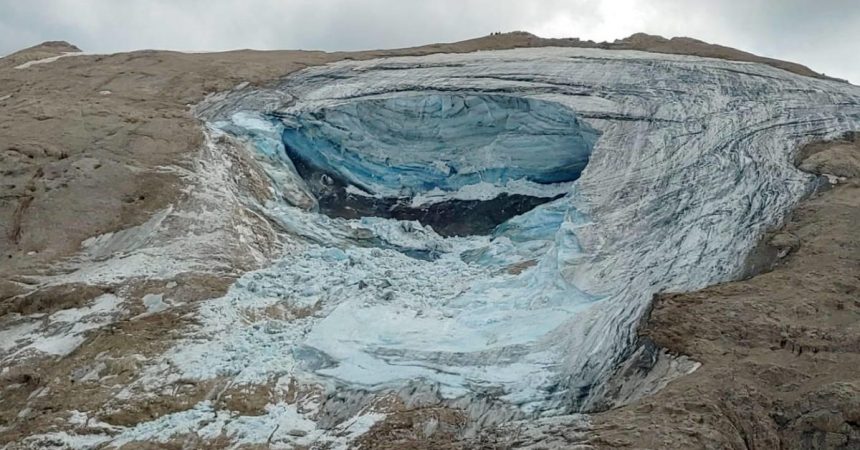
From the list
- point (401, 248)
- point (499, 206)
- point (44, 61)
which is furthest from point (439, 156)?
point (44, 61)

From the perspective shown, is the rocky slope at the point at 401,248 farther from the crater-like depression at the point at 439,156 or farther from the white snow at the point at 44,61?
the white snow at the point at 44,61

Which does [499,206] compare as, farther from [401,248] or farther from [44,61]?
[44,61]

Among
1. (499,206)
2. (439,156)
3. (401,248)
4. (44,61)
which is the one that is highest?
(44,61)

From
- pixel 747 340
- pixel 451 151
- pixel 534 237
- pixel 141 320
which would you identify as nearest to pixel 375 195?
pixel 451 151

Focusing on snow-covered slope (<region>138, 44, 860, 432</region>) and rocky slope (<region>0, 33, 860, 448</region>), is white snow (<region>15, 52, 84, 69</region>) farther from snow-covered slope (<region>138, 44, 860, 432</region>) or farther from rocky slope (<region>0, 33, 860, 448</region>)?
snow-covered slope (<region>138, 44, 860, 432</region>)

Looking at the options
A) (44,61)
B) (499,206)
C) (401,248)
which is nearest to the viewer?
(401,248)

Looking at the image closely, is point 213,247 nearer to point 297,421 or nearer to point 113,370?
point 113,370
